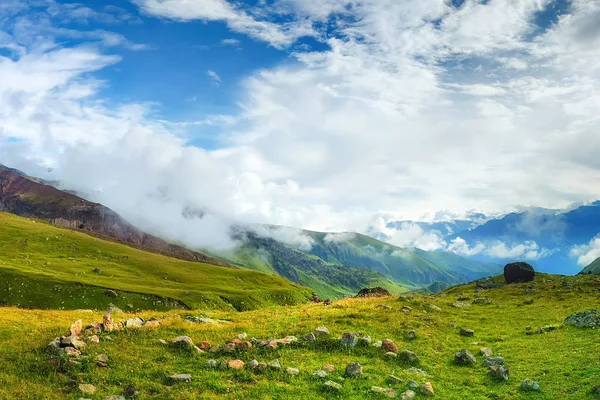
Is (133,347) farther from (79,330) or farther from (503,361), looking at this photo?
(503,361)

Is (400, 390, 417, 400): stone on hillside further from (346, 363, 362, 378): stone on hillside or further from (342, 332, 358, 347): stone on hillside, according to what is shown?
(342, 332, 358, 347): stone on hillside

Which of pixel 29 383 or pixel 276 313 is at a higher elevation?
pixel 29 383

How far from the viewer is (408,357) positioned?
25.9m

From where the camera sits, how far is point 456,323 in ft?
127

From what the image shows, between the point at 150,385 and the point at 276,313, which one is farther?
the point at 276,313

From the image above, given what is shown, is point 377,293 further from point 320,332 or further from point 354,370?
point 354,370

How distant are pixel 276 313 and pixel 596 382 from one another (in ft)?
86.9

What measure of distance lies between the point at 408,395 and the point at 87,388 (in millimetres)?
15179

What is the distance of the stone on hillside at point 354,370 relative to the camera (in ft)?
72.3

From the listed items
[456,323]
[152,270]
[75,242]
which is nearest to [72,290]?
[152,270]

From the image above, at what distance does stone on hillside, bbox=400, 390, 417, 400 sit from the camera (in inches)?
778

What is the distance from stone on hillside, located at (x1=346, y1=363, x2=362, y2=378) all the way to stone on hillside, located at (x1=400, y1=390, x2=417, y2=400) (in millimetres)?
2860

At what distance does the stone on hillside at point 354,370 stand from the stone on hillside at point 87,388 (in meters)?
12.7

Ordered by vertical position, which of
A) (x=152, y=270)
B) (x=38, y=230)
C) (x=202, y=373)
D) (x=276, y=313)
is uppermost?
(x=202, y=373)
